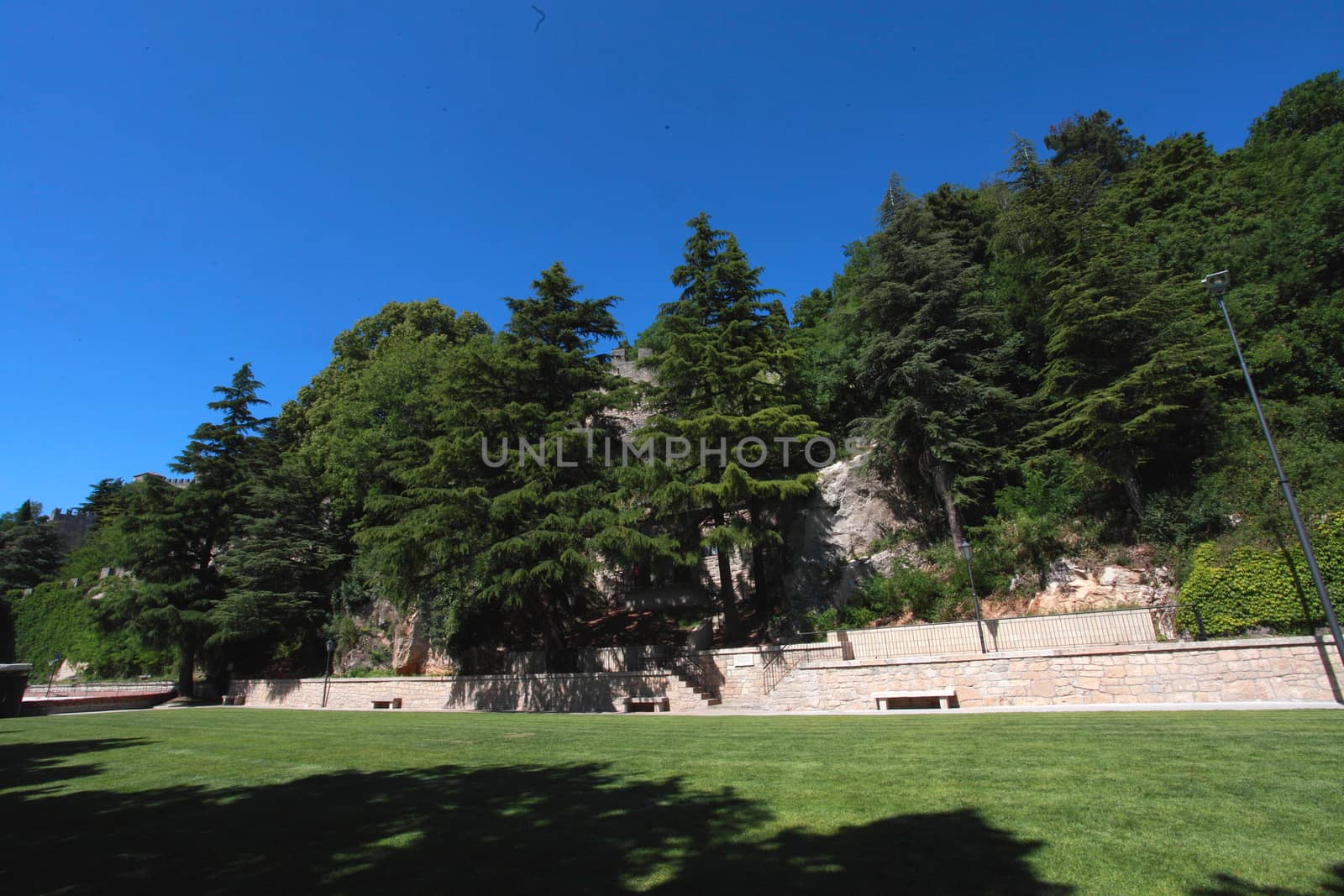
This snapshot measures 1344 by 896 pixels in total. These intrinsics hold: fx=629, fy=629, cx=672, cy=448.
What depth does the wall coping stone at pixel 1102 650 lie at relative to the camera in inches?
430

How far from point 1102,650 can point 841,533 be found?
9.94 meters

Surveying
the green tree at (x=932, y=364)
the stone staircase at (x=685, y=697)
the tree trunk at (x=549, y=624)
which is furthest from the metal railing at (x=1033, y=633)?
the tree trunk at (x=549, y=624)

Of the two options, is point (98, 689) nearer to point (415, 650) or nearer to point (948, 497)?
point (415, 650)

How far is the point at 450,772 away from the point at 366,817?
198cm

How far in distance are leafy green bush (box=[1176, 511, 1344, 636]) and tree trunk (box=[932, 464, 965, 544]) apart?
606 centimetres

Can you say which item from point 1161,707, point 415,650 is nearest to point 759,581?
point 1161,707

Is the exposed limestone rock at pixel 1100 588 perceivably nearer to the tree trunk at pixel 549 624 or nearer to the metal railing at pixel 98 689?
the tree trunk at pixel 549 624

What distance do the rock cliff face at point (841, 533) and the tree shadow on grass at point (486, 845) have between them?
16.5m

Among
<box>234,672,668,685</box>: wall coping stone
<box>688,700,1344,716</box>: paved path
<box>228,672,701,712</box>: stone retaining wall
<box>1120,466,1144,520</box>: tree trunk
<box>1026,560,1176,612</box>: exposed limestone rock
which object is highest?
<box>1120,466,1144,520</box>: tree trunk

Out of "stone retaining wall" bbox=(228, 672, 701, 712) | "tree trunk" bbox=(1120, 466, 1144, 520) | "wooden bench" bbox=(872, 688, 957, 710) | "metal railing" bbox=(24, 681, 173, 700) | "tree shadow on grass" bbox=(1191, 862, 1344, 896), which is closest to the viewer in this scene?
"tree shadow on grass" bbox=(1191, 862, 1344, 896)

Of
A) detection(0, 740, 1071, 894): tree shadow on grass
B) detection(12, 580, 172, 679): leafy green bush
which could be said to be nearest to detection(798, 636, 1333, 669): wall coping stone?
detection(0, 740, 1071, 894): tree shadow on grass

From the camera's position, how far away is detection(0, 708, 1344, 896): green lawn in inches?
126

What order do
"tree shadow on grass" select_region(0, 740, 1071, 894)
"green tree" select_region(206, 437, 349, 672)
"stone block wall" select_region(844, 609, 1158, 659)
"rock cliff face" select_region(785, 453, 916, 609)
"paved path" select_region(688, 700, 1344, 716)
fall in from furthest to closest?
"green tree" select_region(206, 437, 349, 672)
"rock cliff face" select_region(785, 453, 916, 609)
"stone block wall" select_region(844, 609, 1158, 659)
"paved path" select_region(688, 700, 1344, 716)
"tree shadow on grass" select_region(0, 740, 1071, 894)

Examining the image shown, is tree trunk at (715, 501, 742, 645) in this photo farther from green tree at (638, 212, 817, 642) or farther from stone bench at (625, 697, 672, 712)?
stone bench at (625, 697, 672, 712)
